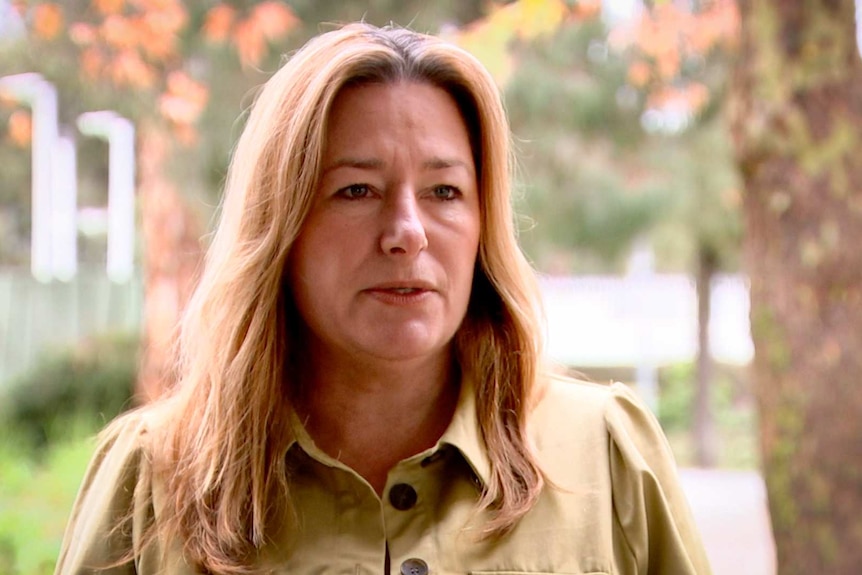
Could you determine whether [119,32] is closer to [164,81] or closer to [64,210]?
[164,81]

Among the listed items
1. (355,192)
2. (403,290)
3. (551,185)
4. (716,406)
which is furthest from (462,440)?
(716,406)

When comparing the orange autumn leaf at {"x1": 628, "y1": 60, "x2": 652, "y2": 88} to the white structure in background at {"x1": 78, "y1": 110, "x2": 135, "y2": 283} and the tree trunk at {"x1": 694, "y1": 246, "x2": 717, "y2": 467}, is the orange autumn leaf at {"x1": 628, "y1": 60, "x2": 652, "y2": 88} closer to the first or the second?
the white structure in background at {"x1": 78, "y1": 110, "x2": 135, "y2": 283}

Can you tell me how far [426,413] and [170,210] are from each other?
9.06 feet

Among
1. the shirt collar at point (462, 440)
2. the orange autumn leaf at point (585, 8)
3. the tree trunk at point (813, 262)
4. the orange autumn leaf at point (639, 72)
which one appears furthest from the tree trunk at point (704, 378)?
the shirt collar at point (462, 440)

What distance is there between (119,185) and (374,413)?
121 inches

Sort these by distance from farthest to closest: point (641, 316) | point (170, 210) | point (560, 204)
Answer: point (641, 316)
point (560, 204)
point (170, 210)

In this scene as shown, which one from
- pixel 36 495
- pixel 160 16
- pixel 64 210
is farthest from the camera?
pixel 64 210

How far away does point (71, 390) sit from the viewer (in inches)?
181

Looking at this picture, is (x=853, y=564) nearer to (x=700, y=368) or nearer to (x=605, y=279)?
(x=605, y=279)

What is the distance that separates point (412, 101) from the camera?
1.47 metres

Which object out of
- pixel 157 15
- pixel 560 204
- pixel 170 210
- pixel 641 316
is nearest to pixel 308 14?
pixel 157 15

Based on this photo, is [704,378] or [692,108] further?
[704,378]

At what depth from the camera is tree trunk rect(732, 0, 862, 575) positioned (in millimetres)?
2143

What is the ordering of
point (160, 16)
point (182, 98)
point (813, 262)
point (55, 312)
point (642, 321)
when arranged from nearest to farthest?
point (813, 262), point (160, 16), point (182, 98), point (55, 312), point (642, 321)
